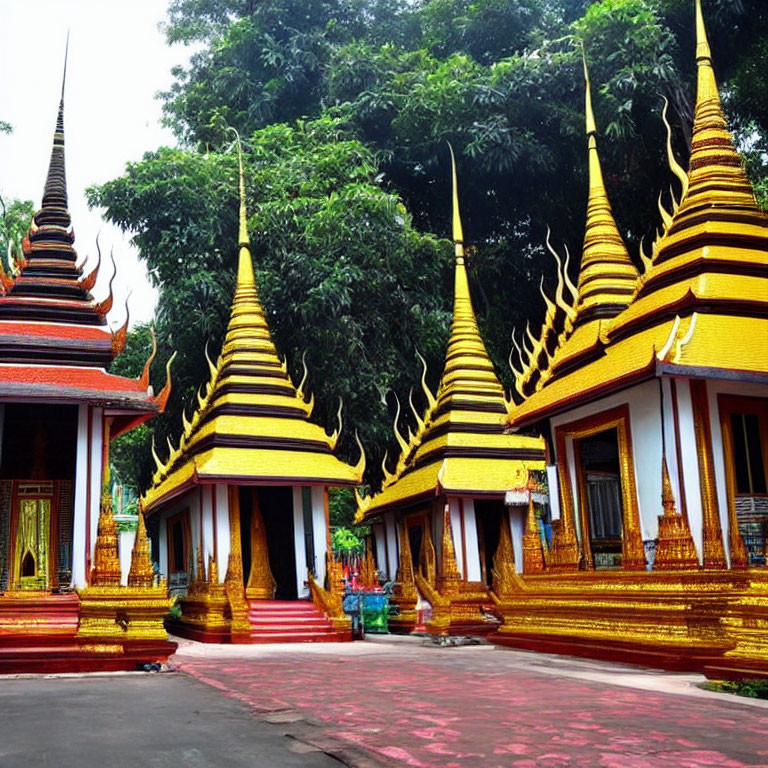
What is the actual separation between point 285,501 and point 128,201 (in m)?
9.01

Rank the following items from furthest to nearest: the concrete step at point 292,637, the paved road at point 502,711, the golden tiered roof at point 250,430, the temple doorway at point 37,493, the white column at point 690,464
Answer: the golden tiered roof at point 250,430 < the concrete step at point 292,637 < the temple doorway at point 37,493 < the white column at point 690,464 < the paved road at point 502,711

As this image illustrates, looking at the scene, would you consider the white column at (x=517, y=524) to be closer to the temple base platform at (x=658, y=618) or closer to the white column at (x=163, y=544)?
the temple base platform at (x=658, y=618)

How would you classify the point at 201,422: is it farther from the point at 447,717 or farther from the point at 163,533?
the point at 447,717

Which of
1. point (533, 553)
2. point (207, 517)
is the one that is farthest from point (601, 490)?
point (207, 517)

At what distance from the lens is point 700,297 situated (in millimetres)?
10859

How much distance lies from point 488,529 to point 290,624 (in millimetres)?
4858

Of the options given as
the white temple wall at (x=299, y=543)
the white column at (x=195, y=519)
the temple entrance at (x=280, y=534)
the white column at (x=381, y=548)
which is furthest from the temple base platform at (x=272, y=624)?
the white column at (x=381, y=548)

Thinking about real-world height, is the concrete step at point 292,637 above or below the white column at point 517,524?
below

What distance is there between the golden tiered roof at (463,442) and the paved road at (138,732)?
366 inches

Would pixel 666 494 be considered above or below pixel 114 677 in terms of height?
above

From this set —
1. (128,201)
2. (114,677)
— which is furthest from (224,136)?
(114,677)

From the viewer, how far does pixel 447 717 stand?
635cm

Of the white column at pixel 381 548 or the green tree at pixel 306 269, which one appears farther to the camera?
the green tree at pixel 306 269

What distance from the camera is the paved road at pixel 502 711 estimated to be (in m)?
5.03
